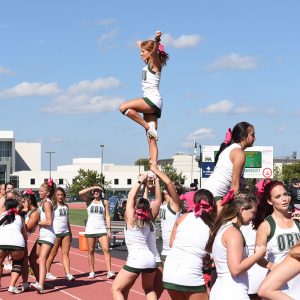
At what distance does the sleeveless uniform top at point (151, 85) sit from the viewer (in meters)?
7.43

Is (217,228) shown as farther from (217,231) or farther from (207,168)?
(207,168)

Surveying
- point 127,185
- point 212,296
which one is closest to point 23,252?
point 212,296

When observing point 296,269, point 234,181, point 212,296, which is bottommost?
point 212,296

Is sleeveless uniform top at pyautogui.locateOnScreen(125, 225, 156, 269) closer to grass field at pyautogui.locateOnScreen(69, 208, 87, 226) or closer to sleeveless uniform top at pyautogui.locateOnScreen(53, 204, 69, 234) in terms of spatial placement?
sleeveless uniform top at pyautogui.locateOnScreen(53, 204, 69, 234)

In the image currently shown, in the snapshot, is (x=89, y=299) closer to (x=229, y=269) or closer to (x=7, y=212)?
(x=7, y=212)

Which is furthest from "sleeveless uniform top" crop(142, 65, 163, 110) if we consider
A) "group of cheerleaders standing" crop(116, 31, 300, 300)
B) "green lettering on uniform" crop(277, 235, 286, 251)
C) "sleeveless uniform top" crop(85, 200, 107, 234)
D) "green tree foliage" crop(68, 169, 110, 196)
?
"green tree foliage" crop(68, 169, 110, 196)

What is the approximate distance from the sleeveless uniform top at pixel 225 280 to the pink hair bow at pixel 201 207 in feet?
2.13

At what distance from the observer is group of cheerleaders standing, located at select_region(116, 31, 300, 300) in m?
6.00

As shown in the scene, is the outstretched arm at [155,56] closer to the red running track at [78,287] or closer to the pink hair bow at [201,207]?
the pink hair bow at [201,207]

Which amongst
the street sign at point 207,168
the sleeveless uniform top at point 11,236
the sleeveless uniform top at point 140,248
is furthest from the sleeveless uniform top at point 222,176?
the street sign at point 207,168

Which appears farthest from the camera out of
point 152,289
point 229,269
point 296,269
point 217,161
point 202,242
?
point 152,289

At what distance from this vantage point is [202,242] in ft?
22.3

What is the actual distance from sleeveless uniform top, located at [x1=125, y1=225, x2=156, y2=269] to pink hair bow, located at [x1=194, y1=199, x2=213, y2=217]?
77.6 inches

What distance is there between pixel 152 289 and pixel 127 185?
11854 cm
